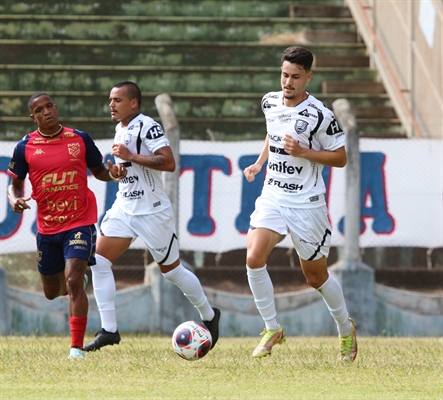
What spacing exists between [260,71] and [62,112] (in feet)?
11.1

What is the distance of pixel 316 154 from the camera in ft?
25.2

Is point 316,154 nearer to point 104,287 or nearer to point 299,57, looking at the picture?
point 299,57

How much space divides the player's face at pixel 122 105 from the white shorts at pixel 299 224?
1.60 m

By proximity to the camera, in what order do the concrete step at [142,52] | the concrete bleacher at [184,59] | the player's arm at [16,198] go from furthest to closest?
the concrete step at [142,52]
the concrete bleacher at [184,59]
the player's arm at [16,198]

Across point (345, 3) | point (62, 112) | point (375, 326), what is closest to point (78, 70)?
point (62, 112)

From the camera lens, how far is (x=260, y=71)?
17062 mm

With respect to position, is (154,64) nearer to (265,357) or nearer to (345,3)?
(345,3)

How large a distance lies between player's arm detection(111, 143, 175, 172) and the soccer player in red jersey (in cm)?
10

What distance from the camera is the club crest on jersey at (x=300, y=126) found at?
7855mm

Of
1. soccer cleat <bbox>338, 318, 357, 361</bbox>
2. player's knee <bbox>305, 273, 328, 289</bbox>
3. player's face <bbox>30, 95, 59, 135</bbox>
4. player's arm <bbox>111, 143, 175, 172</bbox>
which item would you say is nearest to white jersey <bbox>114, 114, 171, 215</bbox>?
player's arm <bbox>111, 143, 175, 172</bbox>

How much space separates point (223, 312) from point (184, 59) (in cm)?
648

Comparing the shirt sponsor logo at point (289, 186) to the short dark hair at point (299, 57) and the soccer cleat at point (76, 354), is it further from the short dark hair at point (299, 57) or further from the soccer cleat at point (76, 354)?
the soccer cleat at point (76, 354)

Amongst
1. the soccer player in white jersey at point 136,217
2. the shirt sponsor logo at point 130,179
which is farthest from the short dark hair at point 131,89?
the shirt sponsor logo at point 130,179

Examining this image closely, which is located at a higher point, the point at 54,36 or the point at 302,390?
the point at 54,36
